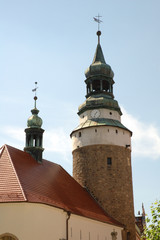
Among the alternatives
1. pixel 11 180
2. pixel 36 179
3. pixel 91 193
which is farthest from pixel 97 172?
pixel 11 180

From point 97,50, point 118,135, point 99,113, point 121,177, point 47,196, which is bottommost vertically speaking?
point 47,196

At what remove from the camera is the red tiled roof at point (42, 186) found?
1753 centimetres

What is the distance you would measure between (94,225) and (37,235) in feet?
18.5

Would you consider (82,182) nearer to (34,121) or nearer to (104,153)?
(104,153)

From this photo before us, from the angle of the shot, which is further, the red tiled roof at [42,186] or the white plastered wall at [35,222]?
the red tiled roof at [42,186]

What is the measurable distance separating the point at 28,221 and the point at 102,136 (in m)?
11.1

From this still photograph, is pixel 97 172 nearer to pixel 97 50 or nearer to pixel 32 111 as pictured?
pixel 32 111

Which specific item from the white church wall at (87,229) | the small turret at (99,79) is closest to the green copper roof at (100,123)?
the small turret at (99,79)

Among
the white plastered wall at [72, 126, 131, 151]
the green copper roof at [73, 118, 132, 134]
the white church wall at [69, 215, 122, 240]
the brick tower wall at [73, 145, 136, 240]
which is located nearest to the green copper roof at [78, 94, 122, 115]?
the green copper roof at [73, 118, 132, 134]

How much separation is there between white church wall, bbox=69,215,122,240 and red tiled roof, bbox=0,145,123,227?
0.97 ft

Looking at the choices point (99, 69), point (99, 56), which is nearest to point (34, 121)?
point (99, 69)

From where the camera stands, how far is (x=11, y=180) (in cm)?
1805

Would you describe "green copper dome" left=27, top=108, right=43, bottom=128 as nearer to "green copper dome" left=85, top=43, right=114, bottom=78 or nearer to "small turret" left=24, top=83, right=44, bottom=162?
"small turret" left=24, top=83, right=44, bottom=162

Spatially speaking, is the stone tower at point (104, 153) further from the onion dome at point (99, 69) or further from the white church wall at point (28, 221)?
the white church wall at point (28, 221)
